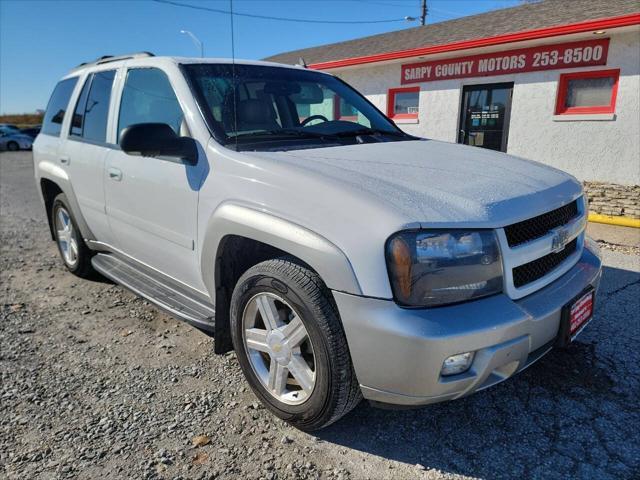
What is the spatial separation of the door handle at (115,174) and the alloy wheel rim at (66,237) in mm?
1343

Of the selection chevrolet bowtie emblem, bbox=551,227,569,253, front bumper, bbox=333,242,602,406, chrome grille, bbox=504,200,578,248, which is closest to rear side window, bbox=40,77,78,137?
front bumper, bbox=333,242,602,406

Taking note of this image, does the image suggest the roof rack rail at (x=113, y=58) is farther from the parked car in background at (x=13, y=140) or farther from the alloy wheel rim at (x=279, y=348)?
the parked car in background at (x=13, y=140)

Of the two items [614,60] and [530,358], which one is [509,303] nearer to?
[530,358]

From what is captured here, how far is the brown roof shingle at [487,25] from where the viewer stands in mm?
8062

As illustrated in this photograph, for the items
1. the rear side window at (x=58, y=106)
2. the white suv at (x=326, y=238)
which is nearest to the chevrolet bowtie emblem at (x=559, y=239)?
the white suv at (x=326, y=238)

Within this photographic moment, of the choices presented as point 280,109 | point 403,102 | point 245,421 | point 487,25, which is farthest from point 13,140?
point 245,421

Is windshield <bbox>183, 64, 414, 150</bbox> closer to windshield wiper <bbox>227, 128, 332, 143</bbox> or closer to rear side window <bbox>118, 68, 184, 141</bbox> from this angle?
windshield wiper <bbox>227, 128, 332, 143</bbox>

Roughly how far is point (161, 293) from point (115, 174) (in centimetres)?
96

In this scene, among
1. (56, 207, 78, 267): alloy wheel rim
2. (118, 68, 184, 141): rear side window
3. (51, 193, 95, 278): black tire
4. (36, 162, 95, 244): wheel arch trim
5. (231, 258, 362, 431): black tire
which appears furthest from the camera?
(56, 207, 78, 267): alloy wheel rim

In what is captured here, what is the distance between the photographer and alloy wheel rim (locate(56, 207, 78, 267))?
4.58 m

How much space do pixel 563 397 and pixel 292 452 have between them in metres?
1.57

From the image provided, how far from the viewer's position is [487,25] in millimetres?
10328

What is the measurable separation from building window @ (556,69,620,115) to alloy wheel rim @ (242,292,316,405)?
7.81 m

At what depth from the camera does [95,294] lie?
4336 mm
